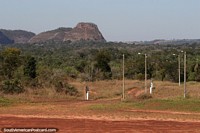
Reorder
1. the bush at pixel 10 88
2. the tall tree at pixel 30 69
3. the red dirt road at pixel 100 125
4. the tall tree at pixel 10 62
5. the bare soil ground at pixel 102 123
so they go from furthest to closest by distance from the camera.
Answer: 1. the tall tree at pixel 10 62
2. the tall tree at pixel 30 69
3. the bush at pixel 10 88
4. the bare soil ground at pixel 102 123
5. the red dirt road at pixel 100 125

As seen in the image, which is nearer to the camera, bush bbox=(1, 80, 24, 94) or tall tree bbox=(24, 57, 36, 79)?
bush bbox=(1, 80, 24, 94)

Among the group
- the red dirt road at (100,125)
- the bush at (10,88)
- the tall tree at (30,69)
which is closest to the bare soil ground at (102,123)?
the red dirt road at (100,125)

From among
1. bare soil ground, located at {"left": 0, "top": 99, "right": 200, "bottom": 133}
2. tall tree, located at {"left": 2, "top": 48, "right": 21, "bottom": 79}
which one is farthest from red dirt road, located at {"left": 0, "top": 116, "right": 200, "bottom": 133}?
tall tree, located at {"left": 2, "top": 48, "right": 21, "bottom": 79}

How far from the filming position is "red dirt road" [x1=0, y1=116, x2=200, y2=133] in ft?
57.3

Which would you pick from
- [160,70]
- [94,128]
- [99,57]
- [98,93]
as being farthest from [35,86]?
[94,128]

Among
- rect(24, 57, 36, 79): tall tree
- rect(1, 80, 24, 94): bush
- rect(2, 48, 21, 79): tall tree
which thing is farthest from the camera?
rect(2, 48, 21, 79): tall tree

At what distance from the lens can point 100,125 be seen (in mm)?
18969

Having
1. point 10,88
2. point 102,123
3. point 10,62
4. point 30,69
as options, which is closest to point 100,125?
point 102,123

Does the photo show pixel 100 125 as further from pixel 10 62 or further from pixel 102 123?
pixel 10 62

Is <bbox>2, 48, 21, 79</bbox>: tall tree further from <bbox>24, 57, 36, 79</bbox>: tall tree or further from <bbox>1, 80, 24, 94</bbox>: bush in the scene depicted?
<bbox>1, 80, 24, 94</bbox>: bush

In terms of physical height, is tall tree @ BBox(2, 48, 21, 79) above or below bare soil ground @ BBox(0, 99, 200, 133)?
above

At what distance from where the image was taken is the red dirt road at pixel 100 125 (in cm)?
1745

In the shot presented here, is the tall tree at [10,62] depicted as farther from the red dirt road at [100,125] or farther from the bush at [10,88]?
the red dirt road at [100,125]

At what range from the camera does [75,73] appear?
63406 mm
